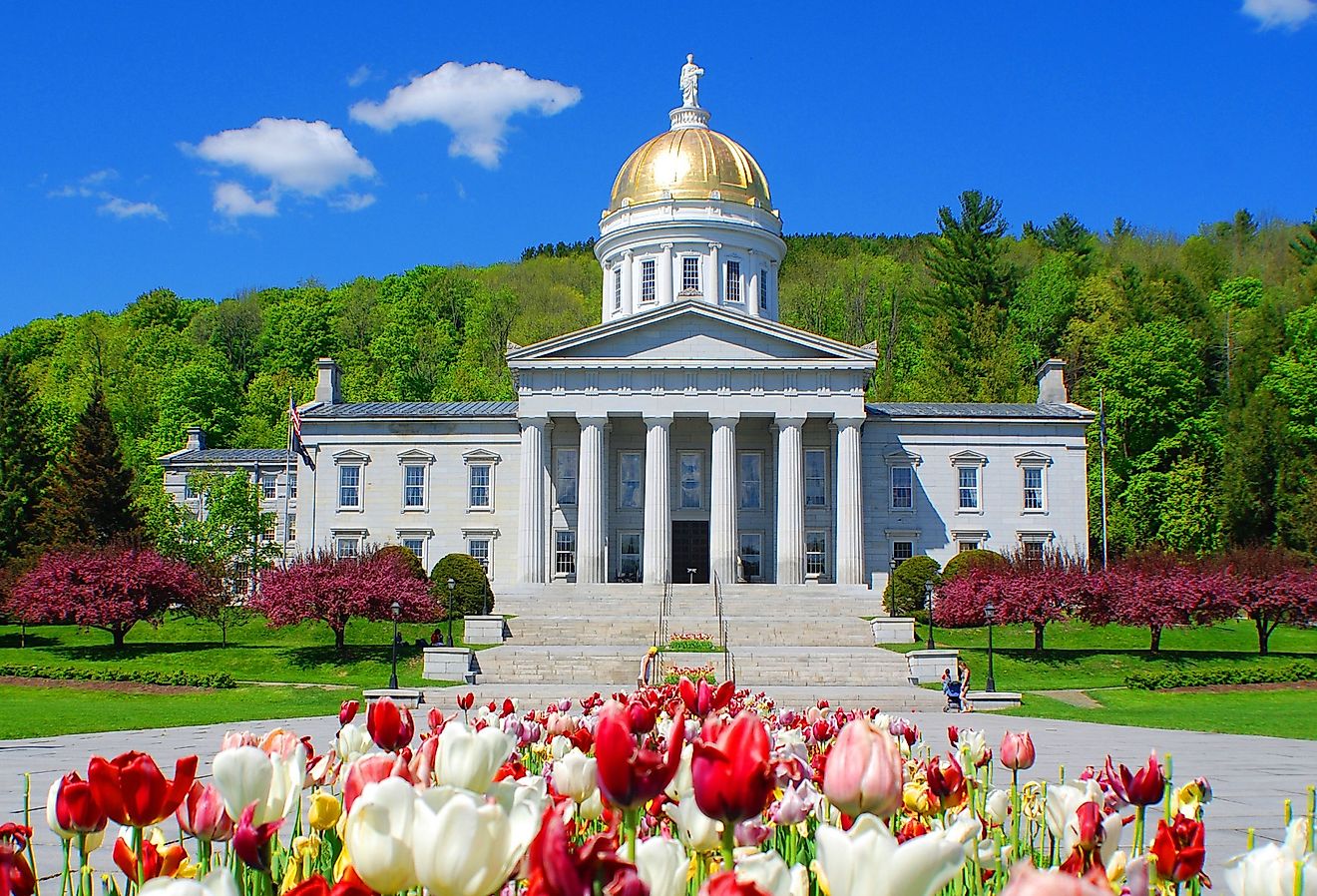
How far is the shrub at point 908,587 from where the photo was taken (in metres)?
47.4

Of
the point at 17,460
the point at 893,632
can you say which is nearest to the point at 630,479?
the point at 893,632

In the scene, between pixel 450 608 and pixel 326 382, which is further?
pixel 326 382

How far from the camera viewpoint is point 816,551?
5753 cm

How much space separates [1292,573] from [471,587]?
1161 inches

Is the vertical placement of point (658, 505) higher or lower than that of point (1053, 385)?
lower

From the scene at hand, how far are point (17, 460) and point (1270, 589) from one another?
57.3 m

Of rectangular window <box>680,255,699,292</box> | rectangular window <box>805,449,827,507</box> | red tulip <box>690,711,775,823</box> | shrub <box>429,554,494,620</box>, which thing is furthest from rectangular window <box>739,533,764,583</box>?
red tulip <box>690,711,775,823</box>

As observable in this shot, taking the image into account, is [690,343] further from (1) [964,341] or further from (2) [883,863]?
(2) [883,863]

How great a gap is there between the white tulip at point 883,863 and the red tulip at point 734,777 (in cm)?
32

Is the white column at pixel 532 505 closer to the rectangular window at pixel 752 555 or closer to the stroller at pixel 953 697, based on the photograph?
the rectangular window at pixel 752 555

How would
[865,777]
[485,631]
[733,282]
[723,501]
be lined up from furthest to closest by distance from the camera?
[733,282] < [723,501] < [485,631] < [865,777]

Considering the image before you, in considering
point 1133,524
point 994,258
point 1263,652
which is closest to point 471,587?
point 1263,652

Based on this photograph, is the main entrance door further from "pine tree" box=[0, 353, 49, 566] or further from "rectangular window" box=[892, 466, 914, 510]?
"pine tree" box=[0, 353, 49, 566]

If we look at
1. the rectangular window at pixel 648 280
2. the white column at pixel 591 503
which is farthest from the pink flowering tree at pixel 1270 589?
the rectangular window at pixel 648 280
